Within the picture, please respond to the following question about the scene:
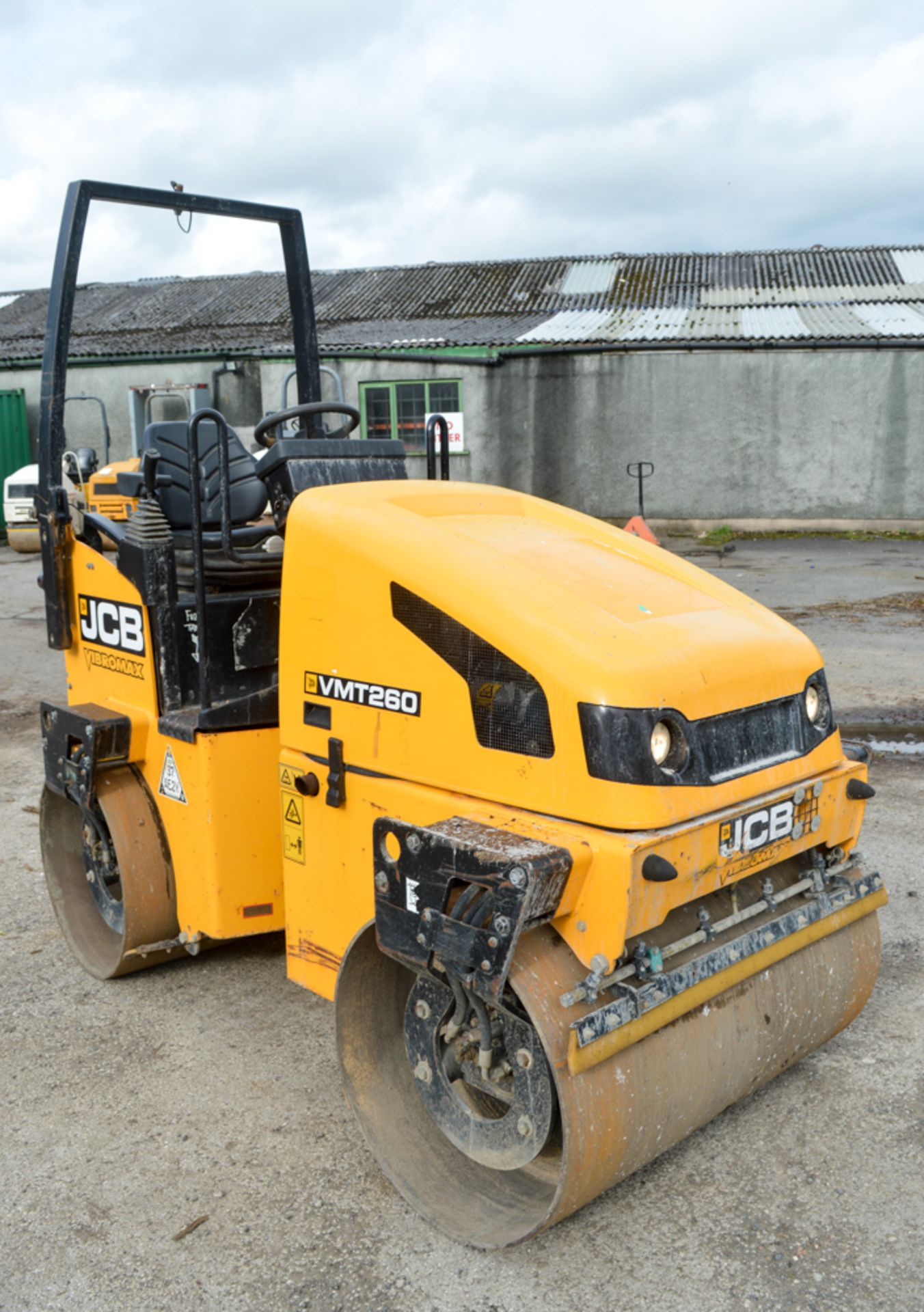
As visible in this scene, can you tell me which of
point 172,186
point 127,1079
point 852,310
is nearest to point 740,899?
point 127,1079

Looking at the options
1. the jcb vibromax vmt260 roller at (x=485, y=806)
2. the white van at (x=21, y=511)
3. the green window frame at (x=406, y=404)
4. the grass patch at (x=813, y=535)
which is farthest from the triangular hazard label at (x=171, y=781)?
the green window frame at (x=406, y=404)

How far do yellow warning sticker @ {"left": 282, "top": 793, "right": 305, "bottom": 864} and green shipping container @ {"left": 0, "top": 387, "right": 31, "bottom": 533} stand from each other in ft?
64.8

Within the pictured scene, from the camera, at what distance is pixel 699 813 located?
8.32 ft

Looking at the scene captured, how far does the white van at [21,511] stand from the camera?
18031 millimetres

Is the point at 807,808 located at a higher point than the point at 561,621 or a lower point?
lower

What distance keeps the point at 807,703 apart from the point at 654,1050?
3.12 ft

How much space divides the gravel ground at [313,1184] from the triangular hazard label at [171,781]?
0.71 m

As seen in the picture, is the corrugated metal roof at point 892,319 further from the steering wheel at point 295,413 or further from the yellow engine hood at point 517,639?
the yellow engine hood at point 517,639

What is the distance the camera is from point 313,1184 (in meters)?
2.81

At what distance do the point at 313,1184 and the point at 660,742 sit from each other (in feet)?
4.51

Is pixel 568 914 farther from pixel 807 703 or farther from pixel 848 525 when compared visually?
pixel 848 525

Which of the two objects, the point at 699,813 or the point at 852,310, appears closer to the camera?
the point at 699,813

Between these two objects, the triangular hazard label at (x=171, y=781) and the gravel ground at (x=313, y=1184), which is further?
the triangular hazard label at (x=171, y=781)

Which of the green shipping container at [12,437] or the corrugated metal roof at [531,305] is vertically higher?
the corrugated metal roof at [531,305]
